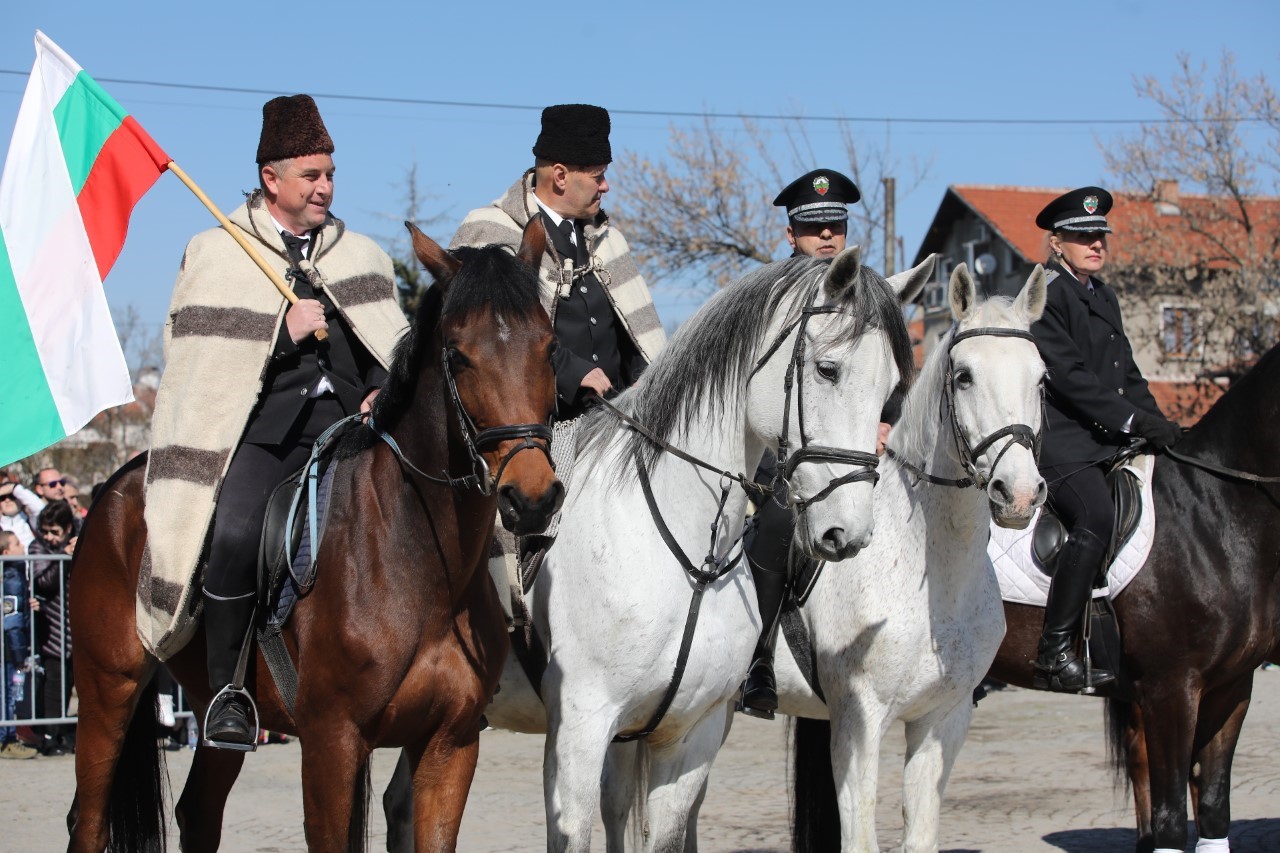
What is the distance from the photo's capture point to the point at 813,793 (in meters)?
6.01

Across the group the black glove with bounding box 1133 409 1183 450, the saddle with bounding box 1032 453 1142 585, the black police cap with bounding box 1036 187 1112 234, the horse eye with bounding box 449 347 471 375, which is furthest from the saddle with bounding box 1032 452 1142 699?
the horse eye with bounding box 449 347 471 375

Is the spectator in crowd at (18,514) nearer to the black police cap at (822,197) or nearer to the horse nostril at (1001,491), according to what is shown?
the black police cap at (822,197)

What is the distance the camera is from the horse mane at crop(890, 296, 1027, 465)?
5375 millimetres

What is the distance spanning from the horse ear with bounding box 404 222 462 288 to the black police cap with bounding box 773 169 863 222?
256 cm

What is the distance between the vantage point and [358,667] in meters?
3.98

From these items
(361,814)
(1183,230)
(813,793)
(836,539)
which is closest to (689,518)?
(836,539)

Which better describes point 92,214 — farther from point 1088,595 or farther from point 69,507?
point 69,507

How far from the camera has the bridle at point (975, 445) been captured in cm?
498

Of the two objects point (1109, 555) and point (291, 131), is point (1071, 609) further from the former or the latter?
point (291, 131)

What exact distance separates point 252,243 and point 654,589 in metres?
1.87

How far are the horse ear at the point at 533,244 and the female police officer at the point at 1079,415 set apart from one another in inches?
125

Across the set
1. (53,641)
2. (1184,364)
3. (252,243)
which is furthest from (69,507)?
(1184,364)

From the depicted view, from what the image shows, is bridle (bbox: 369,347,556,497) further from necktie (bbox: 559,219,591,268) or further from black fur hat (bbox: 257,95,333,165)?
necktie (bbox: 559,219,591,268)

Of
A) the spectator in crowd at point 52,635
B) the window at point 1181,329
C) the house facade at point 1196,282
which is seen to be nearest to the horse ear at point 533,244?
the spectator in crowd at point 52,635
